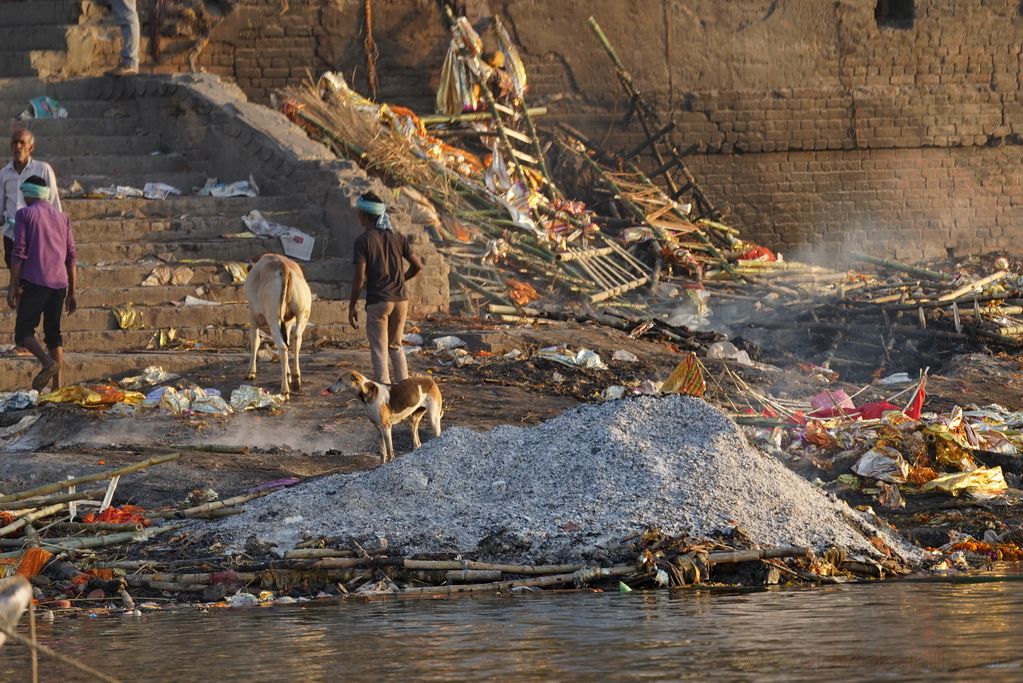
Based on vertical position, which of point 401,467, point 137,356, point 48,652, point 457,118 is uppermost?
point 457,118

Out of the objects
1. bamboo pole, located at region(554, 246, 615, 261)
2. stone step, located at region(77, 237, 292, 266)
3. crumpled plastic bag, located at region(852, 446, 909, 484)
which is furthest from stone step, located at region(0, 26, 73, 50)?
crumpled plastic bag, located at region(852, 446, 909, 484)

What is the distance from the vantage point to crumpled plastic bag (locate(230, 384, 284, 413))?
38.8ft

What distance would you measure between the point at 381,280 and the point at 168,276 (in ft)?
11.9

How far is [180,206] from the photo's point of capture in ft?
51.2

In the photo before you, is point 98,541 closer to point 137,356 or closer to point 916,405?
point 137,356

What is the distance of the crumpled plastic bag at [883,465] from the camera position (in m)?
10.1

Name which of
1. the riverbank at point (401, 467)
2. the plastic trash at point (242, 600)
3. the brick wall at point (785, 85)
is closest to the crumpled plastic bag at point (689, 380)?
the riverbank at point (401, 467)

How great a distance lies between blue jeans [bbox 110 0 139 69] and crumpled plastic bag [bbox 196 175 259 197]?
7.40ft

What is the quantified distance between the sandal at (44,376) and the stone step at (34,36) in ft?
22.1

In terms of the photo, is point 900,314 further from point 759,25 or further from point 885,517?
point 885,517

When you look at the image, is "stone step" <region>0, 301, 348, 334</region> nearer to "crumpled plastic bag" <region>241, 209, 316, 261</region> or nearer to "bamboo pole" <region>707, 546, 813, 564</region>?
"crumpled plastic bag" <region>241, 209, 316, 261</region>

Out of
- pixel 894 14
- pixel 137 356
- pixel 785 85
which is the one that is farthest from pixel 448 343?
pixel 894 14

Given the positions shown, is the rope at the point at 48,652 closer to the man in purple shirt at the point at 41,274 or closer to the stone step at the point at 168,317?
the man in purple shirt at the point at 41,274

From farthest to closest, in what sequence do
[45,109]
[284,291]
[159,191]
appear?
[45,109], [159,191], [284,291]
